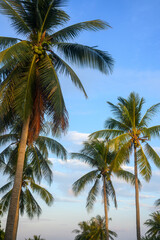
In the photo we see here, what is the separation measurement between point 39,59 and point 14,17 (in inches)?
86.5

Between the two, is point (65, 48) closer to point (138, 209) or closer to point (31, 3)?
point (31, 3)

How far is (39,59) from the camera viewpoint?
12062mm

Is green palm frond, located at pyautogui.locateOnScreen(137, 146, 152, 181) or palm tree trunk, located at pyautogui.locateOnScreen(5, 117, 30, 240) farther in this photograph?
green palm frond, located at pyautogui.locateOnScreen(137, 146, 152, 181)

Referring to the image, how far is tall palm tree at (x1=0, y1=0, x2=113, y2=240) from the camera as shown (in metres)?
10.9

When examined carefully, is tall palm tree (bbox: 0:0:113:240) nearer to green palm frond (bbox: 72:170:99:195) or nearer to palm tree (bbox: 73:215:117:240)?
green palm frond (bbox: 72:170:99:195)

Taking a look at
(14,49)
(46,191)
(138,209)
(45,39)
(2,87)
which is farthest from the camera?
(46,191)

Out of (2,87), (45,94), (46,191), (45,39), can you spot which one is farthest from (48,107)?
(46,191)

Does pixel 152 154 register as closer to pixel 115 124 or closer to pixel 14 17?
pixel 115 124

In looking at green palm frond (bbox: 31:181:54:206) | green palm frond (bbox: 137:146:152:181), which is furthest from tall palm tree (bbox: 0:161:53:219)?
green palm frond (bbox: 137:146:152:181)

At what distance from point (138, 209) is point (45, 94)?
1143cm

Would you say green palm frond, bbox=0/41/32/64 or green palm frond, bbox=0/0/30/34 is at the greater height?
green palm frond, bbox=0/0/30/34

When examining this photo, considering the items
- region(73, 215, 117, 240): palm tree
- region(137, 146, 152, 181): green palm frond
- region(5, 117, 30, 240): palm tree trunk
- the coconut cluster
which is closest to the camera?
region(5, 117, 30, 240): palm tree trunk

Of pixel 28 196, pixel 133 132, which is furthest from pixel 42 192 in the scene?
pixel 133 132

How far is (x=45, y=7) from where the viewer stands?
12.8 meters
